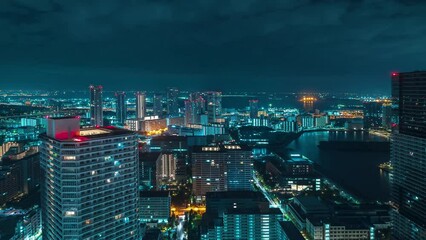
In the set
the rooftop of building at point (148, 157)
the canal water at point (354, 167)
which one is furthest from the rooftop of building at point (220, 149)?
the canal water at point (354, 167)

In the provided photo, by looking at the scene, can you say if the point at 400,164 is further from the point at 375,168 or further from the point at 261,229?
the point at 375,168

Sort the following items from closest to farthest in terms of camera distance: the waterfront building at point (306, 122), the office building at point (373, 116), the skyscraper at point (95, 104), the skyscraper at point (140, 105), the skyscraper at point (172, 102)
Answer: the skyscraper at point (95, 104) < the office building at point (373, 116) < the skyscraper at point (140, 105) < the waterfront building at point (306, 122) < the skyscraper at point (172, 102)

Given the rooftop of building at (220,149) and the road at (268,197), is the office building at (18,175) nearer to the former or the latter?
the rooftop of building at (220,149)

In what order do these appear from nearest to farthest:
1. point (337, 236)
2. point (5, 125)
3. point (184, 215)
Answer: point (337, 236) → point (184, 215) → point (5, 125)

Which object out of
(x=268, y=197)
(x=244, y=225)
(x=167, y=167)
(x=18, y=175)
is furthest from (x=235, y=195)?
(x=18, y=175)

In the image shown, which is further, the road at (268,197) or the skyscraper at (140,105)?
the skyscraper at (140,105)

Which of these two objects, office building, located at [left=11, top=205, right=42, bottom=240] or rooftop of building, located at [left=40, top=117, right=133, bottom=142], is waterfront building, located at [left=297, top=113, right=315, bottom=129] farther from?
rooftop of building, located at [left=40, top=117, right=133, bottom=142]

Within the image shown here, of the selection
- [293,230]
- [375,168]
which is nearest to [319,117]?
[375,168]
